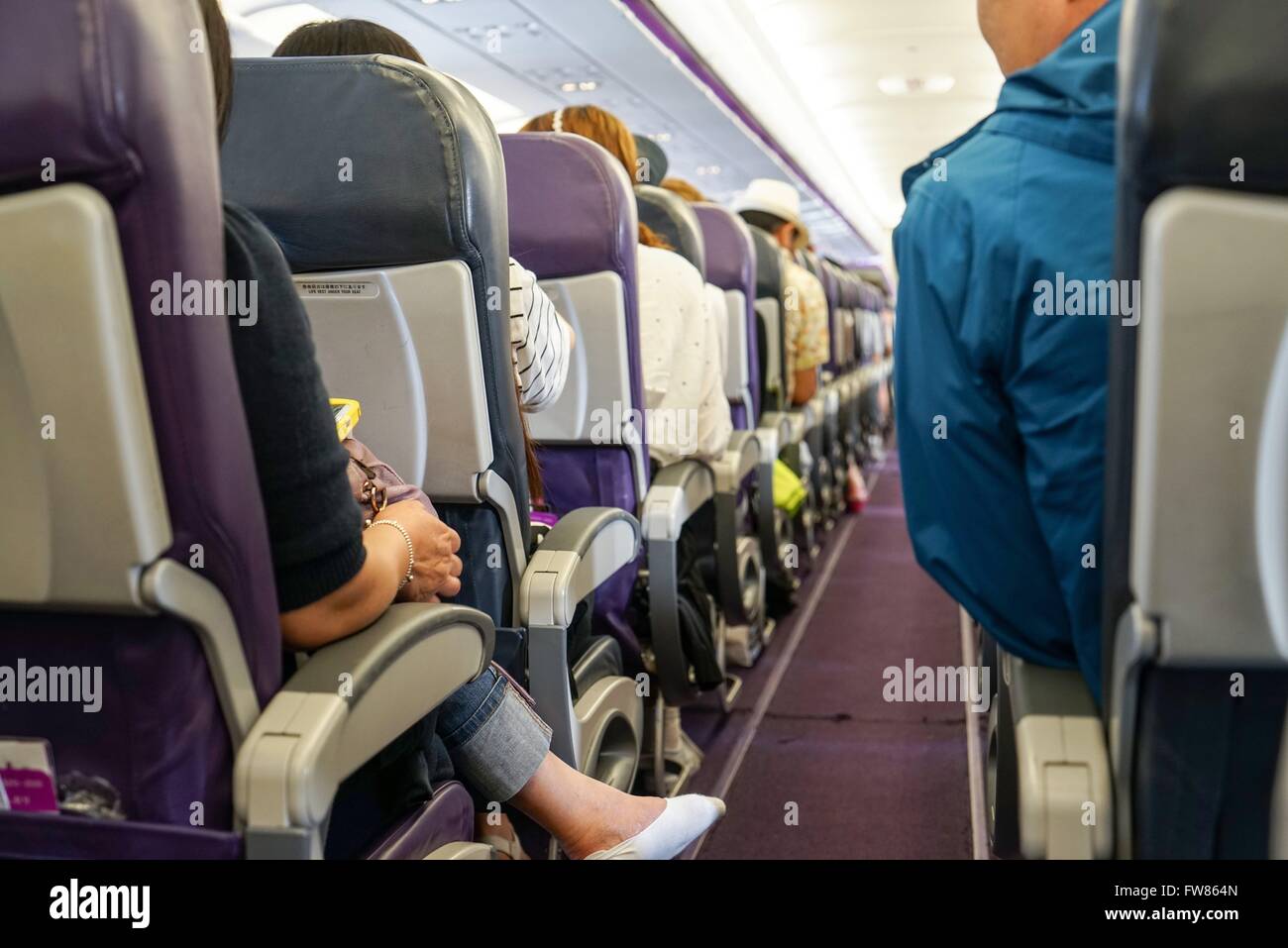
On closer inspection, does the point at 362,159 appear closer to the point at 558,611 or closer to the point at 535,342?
the point at 535,342

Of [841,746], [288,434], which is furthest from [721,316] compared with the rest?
[288,434]

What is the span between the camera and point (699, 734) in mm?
3369

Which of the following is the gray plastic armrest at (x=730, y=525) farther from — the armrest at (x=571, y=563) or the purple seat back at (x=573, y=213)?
the armrest at (x=571, y=563)

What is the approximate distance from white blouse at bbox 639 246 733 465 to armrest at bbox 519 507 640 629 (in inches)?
33.1

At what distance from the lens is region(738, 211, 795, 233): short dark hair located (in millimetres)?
5764

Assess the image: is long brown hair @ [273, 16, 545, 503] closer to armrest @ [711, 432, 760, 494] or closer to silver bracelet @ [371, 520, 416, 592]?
silver bracelet @ [371, 520, 416, 592]

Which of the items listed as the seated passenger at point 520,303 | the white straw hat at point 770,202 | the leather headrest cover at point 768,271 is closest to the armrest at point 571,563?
the seated passenger at point 520,303

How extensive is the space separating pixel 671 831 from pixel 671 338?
4.86 ft

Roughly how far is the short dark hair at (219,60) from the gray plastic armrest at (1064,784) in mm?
1069

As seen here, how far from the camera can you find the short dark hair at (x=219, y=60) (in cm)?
121

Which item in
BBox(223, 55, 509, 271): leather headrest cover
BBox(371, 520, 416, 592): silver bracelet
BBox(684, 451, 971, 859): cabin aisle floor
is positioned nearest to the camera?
BBox(371, 520, 416, 592): silver bracelet

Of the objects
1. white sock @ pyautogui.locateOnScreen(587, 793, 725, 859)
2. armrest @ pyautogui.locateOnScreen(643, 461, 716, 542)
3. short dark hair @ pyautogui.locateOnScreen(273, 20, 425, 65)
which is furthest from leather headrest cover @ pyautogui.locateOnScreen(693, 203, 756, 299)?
white sock @ pyautogui.locateOnScreen(587, 793, 725, 859)

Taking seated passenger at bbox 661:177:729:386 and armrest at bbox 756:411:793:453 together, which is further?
armrest at bbox 756:411:793:453
